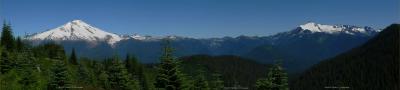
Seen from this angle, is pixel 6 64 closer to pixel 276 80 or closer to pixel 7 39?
pixel 276 80

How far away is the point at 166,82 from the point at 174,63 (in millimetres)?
1158

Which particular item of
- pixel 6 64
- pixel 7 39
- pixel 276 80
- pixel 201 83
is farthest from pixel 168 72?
pixel 7 39

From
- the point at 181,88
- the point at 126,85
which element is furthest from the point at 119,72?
the point at 181,88

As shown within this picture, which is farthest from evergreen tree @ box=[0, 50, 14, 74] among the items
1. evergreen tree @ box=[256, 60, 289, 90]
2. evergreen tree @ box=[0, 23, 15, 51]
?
evergreen tree @ box=[0, 23, 15, 51]

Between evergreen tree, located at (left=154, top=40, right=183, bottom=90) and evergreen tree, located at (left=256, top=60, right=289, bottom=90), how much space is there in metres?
4.64

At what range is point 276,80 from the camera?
31516 millimetres

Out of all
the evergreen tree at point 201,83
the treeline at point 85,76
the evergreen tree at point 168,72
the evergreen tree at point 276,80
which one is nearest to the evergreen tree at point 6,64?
the treeline at point 85,76

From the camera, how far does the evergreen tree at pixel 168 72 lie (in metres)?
31.3

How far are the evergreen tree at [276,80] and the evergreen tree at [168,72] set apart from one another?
15.2ft

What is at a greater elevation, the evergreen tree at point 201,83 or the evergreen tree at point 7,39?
the evergreen tree at point 7,39

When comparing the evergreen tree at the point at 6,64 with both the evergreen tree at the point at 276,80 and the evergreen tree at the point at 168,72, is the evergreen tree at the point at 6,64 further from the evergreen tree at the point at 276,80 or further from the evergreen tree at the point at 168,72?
the evergreen tree at the point at 276,80

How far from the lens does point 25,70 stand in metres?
53.0

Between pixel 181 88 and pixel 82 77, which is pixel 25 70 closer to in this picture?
pixel 181 88

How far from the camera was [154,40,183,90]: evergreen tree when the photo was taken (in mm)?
31297
